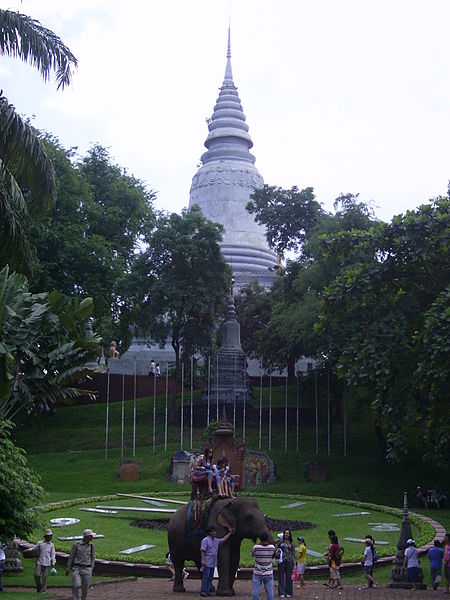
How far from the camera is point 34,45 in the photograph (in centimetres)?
1666

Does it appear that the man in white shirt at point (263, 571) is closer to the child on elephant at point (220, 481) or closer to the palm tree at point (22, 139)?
the child on elephant at point (220, 481)

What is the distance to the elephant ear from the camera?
13688 mm

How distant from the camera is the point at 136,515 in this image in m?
23.4

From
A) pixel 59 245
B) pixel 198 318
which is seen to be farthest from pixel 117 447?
pixel 59 245

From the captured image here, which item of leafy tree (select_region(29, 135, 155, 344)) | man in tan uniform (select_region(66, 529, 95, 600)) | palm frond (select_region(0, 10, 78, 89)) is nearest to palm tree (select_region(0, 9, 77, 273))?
palm frond (select_region(0, 10, 78, 89))

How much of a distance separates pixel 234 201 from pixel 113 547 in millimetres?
43244

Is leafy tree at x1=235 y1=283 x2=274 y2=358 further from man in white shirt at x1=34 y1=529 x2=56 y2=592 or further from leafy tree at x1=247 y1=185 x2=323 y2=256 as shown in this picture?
man in white shirt at x1=34 y1=529 x2=56 y2=592

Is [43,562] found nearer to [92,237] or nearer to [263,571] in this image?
[263,571]

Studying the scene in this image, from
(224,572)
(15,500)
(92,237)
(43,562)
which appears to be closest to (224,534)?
(224,572)

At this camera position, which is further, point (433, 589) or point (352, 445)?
point (352, 445)

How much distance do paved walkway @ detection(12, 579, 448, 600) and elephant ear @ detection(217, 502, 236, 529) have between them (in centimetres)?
112

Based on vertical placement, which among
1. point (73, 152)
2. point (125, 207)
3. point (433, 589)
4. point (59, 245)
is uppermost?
point (73, 152)

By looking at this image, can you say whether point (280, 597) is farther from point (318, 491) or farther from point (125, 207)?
point (125, 207)

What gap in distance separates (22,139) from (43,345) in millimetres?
5618
